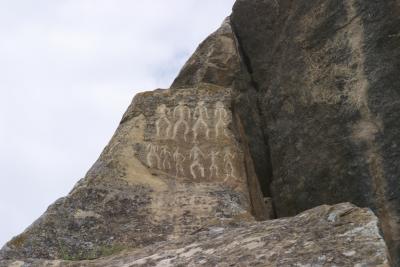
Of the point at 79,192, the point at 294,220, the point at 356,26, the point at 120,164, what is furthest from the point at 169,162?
the point at 294,220

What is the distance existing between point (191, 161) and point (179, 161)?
0.58ft

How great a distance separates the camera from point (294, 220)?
18.9ft

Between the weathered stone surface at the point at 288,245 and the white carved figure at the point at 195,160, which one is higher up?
the white carved figure at the point at 195,160

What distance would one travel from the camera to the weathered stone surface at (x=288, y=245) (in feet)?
16.2

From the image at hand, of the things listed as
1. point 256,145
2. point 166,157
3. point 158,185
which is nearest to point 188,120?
point 166,157

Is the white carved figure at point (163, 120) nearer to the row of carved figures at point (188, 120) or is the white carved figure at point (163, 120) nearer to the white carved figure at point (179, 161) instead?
the row of carved figures at point (188, 120)

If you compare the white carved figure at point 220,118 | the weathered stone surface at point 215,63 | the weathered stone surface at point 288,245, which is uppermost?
the weathered stone surface at point 215,63

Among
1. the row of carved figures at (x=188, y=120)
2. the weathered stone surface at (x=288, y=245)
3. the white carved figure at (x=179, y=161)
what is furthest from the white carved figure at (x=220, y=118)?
the weathered stone surface at (x=288, y=245)

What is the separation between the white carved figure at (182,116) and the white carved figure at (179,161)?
0.38 m

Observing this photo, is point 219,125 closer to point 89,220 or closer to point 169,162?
point 169,162

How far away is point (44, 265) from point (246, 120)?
614 cm

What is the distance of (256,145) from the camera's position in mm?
11797

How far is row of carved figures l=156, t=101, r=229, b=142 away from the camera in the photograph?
425 inches

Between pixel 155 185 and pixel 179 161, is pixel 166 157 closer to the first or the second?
pixel 179 161
